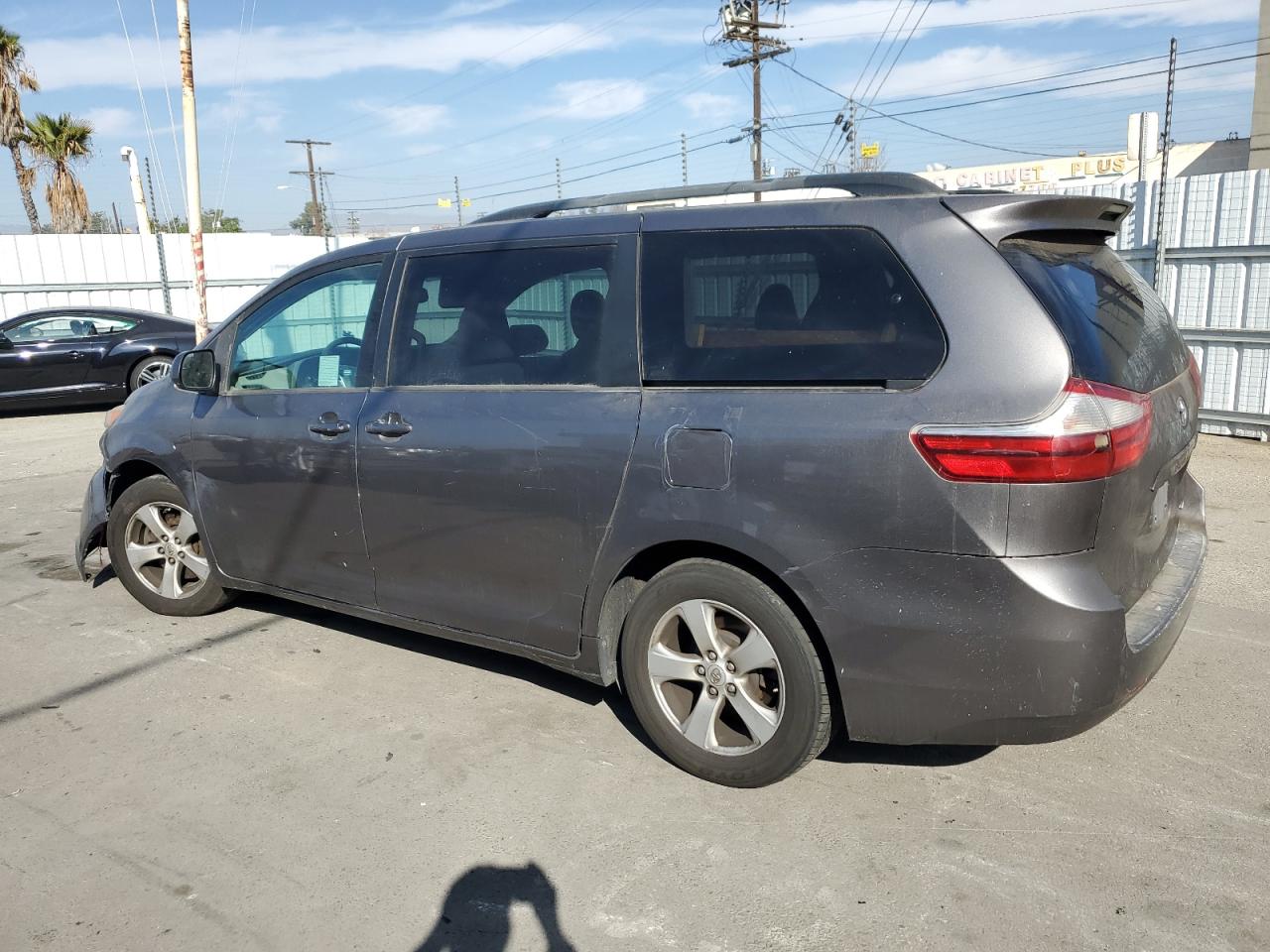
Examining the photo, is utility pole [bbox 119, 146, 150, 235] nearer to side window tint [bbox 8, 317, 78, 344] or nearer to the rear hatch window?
side window tint [bbox 8, 317, 78, 344]

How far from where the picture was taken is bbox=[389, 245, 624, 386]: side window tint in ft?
11.5

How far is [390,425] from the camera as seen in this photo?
156 inches

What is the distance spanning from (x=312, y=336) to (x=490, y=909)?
2.68 metres

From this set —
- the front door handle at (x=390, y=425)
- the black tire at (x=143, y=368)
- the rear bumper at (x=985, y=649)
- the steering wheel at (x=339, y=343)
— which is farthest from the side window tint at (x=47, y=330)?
the rear bumper at (x=985, y=649)

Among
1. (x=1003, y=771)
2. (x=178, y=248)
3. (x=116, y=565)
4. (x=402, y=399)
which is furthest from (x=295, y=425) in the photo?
(x=178, y=248)

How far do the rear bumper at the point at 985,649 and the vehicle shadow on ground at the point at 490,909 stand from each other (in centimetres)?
105

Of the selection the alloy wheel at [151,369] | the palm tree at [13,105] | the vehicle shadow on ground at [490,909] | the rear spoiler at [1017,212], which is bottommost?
the vehicle shadow on ground at [490,909]

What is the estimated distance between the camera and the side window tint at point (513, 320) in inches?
138

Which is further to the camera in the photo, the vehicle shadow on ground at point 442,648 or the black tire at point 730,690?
the vehicle shadow on ground at point 442,648

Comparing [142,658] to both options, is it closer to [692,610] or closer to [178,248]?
[692,610]

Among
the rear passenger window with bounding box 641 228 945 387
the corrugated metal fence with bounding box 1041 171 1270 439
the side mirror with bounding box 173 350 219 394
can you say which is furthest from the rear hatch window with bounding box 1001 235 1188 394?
the corrugated metal fence with bounding box 1041 171 1270 439

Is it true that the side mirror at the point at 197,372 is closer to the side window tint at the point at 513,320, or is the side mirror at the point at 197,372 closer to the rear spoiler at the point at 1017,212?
the side window tint at the point at 513,320

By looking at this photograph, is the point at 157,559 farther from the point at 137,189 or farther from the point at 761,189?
the point at 137,189

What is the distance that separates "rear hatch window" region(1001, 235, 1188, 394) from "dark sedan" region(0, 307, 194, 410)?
12448 millimetres
